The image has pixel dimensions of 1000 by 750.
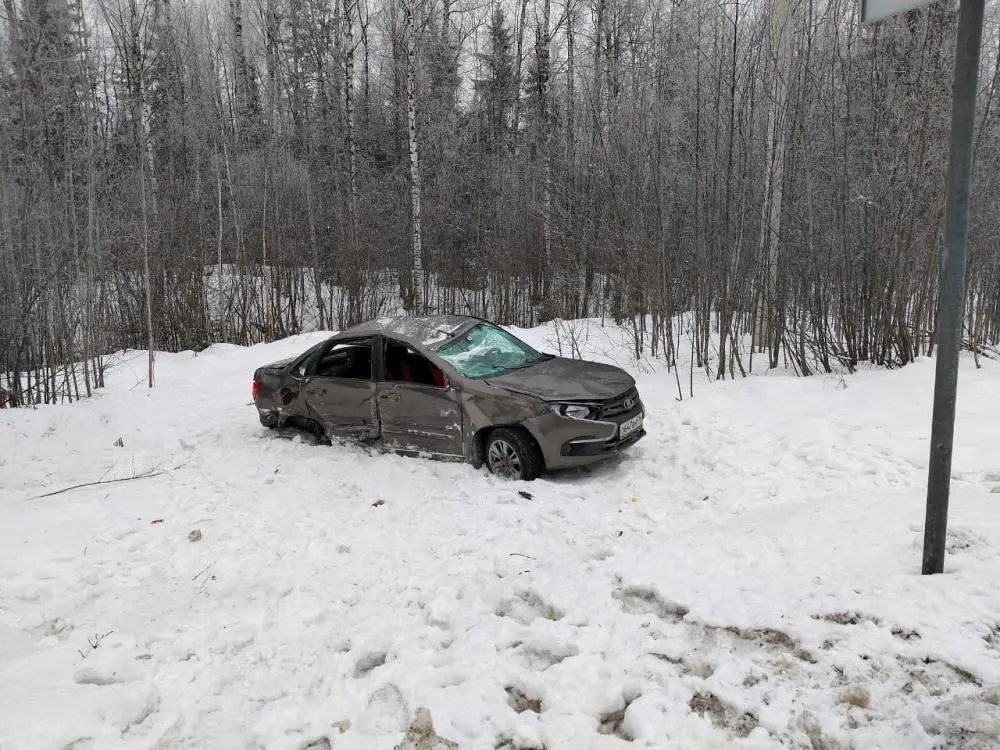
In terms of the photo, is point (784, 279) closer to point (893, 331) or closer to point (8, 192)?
point (893, 331)

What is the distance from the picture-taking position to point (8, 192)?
30.3 feet

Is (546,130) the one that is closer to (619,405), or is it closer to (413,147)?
(413,147)

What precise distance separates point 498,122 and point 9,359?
72.8 ft

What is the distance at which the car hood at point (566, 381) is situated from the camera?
5.97 metres

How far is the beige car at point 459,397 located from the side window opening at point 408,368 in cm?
1

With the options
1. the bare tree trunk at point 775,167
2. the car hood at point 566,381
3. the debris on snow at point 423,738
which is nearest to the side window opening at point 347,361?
the car hood at point 566,381

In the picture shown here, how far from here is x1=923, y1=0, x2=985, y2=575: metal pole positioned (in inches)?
106

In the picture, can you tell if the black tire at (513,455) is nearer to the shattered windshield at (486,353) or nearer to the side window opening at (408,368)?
the shattered windshield at (486,353)

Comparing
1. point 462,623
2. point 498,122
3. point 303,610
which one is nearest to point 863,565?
point 462,623

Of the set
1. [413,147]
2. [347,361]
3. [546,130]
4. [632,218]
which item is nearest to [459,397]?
[347,361]

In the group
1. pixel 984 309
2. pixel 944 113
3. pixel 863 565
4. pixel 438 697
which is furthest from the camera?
pixel 984 309

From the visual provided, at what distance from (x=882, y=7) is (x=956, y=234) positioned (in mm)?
1026

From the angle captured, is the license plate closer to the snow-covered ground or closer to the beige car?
the beige car

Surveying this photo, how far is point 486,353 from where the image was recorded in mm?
6953
